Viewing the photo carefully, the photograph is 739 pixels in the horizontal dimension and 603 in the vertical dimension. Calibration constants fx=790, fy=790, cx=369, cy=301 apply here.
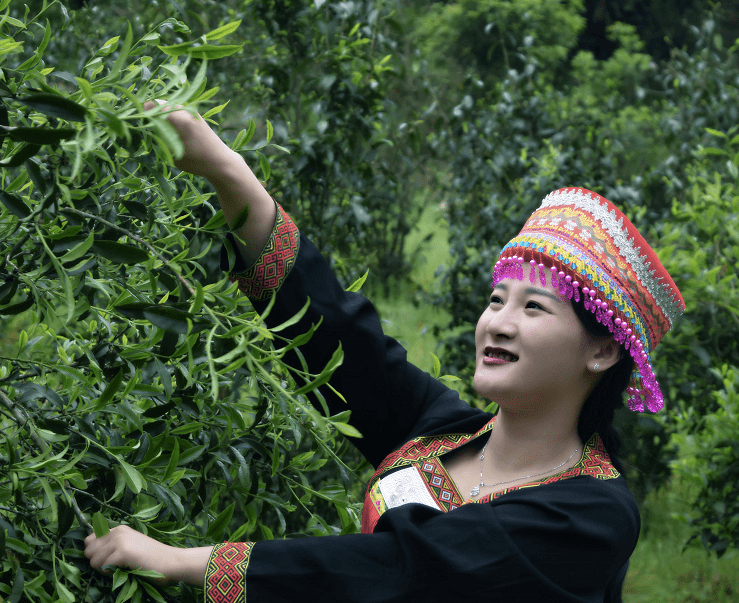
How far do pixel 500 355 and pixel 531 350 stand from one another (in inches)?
3.0

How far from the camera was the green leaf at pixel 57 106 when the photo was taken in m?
0.85

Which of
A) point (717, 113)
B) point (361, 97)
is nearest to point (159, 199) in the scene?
point (361, 97)

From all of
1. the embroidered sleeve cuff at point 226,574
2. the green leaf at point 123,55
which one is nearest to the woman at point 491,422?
the embroidered sleeve cuff at point 226,574

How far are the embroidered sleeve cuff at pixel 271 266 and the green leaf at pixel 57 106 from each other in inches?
24.6

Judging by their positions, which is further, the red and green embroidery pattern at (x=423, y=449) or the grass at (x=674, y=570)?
the grass at (x=674, y=570)

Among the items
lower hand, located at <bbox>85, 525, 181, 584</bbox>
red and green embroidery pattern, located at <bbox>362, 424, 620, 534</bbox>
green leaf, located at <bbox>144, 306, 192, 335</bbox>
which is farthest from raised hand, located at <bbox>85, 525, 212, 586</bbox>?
Answer: red and green embroidery pattern, located at <bbox>362, 424, 620, 534</bbox>

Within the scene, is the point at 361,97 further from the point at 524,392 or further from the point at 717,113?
the point at 717,113

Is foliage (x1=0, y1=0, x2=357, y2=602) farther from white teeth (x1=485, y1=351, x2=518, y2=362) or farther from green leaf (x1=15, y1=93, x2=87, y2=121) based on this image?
white teeth (x1=485, y1=351, x2=518, y2=362)

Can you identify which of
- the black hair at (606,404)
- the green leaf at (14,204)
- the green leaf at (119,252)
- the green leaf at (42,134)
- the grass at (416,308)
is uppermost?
the green leaf at (42,134)

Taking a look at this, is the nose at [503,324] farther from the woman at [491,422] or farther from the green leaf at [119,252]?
the green leaf at [119,252]

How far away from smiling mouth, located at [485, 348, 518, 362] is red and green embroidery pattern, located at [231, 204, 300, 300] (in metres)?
0.43

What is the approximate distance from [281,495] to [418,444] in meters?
0.34

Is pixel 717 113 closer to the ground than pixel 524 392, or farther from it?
closer to the ground

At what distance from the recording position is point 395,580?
1278mm
